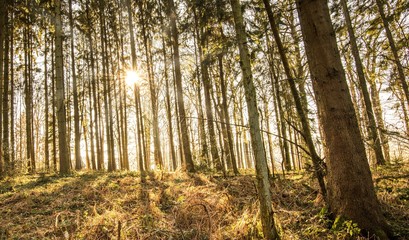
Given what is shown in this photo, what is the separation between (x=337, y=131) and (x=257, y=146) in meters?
1.05

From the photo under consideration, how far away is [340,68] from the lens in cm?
335

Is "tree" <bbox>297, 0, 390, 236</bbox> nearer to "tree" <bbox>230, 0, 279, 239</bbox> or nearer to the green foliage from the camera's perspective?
the green foliage

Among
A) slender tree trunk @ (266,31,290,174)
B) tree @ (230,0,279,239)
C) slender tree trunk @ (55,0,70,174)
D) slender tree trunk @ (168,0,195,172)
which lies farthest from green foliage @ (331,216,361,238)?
slender tree trunk @ (55,0,70,174)

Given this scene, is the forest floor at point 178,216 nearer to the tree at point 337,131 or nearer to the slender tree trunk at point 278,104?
the tree at point 337,131

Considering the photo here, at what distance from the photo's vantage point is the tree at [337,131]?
3022 millimetres


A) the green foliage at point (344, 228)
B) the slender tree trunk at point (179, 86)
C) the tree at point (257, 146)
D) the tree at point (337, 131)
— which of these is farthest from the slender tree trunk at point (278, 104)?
the slender tree trunk at point (179, 86)

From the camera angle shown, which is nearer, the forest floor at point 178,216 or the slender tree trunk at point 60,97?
the forest floor at point 178,216

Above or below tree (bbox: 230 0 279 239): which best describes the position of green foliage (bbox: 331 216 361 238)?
below

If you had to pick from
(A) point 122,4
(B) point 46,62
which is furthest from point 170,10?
(B) point 46,62

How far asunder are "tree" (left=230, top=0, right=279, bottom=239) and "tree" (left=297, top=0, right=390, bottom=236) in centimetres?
91

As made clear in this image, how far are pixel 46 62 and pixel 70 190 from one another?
11274mm

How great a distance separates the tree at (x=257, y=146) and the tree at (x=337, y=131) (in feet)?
2.99

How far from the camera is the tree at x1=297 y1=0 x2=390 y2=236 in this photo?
3.02 meters

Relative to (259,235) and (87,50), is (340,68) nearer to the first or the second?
(259,235)
